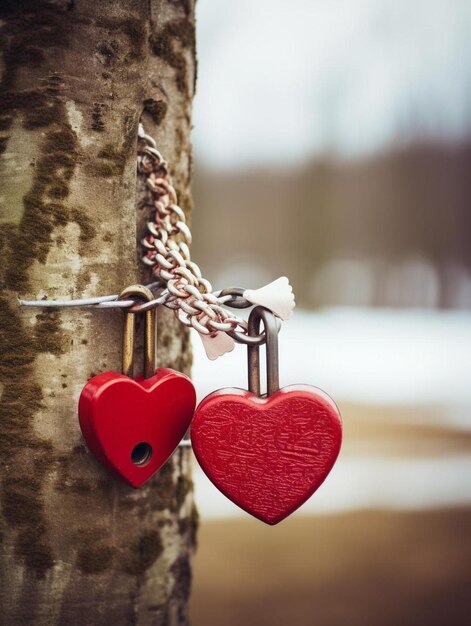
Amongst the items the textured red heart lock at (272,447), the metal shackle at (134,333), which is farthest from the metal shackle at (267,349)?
the metal shackle at (134,333)

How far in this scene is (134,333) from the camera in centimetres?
92

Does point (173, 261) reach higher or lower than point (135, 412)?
higher

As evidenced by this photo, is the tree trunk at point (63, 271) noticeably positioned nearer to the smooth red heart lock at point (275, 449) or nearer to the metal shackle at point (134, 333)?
the metal shackle at point (134, 333)

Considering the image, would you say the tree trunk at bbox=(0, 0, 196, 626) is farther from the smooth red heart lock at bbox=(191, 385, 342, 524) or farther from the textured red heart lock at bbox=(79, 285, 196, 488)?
the smooth red heart lock at bbox=(191, 385, 342, 524)

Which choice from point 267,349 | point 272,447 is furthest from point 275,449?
point 267,349

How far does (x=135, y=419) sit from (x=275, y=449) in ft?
0.68

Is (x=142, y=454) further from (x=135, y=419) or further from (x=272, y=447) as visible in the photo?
(x=272, y=447)

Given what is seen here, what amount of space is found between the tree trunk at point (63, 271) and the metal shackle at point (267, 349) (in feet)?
0.61

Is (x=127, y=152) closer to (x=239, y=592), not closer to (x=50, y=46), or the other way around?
(x=50, y=46)

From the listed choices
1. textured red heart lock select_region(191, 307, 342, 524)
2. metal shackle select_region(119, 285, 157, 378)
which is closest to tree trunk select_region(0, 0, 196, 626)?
metal shackle select_region(119, 285, 157, 378)

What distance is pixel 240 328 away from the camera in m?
0.93

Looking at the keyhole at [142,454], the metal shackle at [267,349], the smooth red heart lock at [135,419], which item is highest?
the metal shackle at [267,349]

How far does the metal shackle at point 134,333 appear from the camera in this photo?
2.86 ft

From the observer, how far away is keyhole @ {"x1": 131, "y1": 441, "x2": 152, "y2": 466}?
93 centimetres
